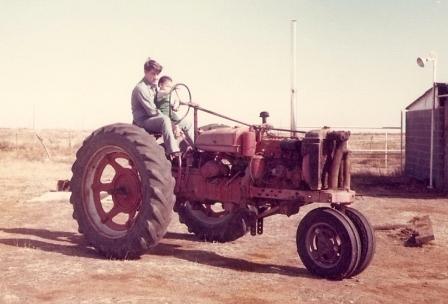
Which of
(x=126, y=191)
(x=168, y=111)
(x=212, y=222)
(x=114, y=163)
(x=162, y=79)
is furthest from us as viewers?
(x=212, y=222)

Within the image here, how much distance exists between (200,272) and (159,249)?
1656 mm

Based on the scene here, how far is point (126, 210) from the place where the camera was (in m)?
7.53

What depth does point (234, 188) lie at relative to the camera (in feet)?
23.8

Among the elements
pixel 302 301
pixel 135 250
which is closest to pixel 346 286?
pixel 302 301

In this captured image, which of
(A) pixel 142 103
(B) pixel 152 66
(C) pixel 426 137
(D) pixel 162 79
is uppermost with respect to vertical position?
(B) pixel 152 66

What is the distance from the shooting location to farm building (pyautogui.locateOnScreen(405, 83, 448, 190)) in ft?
57.7

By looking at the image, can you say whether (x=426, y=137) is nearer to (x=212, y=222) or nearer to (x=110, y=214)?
(x=212, y=222)

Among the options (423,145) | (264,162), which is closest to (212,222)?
(264,162)

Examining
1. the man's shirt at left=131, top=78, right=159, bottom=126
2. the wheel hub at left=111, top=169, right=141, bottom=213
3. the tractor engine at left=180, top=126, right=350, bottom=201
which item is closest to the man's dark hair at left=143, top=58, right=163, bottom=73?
the man's shirt at left=131, top=78, right=159, bottom=126

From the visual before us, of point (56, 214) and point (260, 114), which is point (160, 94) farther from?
point (56, 214)

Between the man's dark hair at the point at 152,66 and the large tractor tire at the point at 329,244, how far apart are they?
2932 millimetres

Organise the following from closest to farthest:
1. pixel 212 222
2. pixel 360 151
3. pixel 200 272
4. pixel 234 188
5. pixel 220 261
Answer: pixel 200 272
pixel 220 261
pixel 234 188
pixel 212 222
pixel 360 151

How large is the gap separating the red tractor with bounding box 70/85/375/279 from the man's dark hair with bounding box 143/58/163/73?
0.78 meters

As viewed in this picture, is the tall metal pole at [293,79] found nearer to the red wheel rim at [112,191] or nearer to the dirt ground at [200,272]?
the dirt ground at [200,272]
